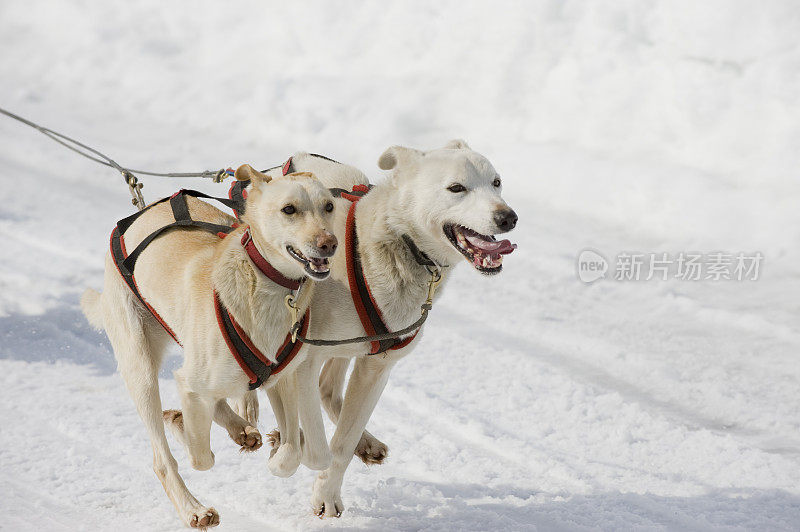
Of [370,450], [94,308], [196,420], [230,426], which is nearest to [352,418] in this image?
[370,450]

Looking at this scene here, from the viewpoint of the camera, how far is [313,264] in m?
3.09

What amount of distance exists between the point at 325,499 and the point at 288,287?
54.0 inches

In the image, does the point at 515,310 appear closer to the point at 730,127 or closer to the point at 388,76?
the point at 730,127

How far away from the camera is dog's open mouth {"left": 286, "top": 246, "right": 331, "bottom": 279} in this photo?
10.0 ft

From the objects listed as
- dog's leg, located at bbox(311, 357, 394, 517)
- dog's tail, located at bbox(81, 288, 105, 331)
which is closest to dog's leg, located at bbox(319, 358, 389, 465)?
dog's leg, located at bbox(311, 357, 394, 517)

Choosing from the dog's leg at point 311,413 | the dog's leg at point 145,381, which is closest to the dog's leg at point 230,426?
the dog's leg at point 145,381

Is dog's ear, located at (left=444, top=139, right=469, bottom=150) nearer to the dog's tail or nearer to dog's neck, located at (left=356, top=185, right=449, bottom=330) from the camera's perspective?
dog's neck, located at (left=356, top=185, right=449, bottom=330)

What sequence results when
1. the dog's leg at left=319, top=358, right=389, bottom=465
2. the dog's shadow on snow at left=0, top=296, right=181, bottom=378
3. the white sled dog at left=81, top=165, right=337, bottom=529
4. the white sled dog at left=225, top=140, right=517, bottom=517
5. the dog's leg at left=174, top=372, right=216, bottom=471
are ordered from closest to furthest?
the white sled dog at left=81, top=165, right=337, bottom=529 < the white sled dog at left=225, top=140, right=517, bottom=517 < the dog's leg at left=174, top=372, right=216, bottom=471 < the dog's leg at left=319, top=358, right=389, bottom=465 < the dog's shadow on snow at left=0, top=296, right=181, bottom=378

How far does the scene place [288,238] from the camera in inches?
123

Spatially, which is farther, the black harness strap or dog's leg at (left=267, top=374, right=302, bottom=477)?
dog's leg at (left=267, top=374, right=302, bottom=477)

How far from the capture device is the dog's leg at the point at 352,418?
158 inches

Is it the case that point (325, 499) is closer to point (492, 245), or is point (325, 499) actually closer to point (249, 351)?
point (249, 351)

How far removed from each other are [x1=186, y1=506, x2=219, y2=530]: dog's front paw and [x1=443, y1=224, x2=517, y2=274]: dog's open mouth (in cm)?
157

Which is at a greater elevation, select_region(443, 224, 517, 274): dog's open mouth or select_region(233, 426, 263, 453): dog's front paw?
select_region(443, 224, 517, 274): dog's open mouth
